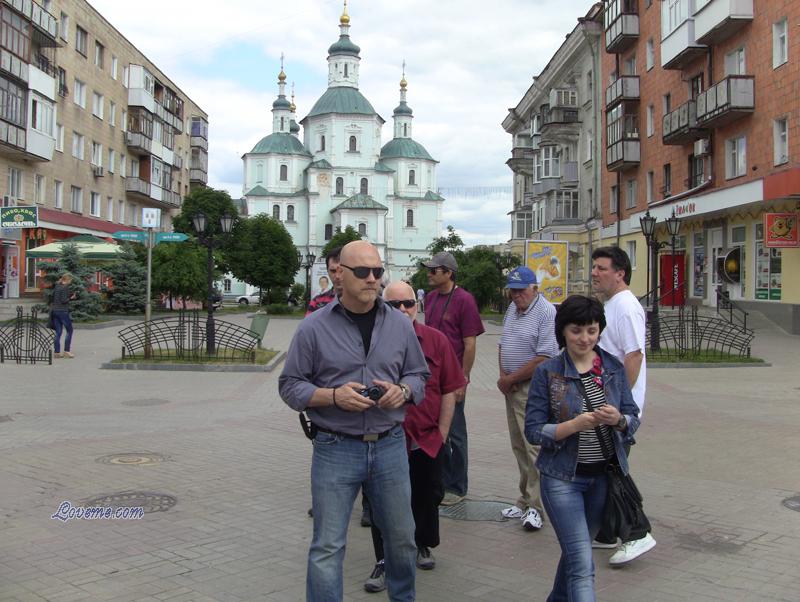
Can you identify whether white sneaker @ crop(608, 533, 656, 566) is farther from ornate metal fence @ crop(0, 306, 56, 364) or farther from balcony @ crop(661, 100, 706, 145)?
balcony @ crop(661, 100, 706, 145)

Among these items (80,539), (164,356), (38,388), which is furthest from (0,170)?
(80,539)

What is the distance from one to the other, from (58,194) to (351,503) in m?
41.6

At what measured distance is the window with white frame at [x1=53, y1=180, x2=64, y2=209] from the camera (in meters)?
40.6

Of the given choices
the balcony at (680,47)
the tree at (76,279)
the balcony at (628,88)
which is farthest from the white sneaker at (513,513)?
the balcony at (628,88)

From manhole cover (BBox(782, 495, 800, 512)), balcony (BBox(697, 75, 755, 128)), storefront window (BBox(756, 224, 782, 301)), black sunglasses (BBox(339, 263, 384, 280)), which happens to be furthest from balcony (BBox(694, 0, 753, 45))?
black sunglasses (BBox(339, 263, 384, 280))

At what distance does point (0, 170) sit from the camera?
35.1m

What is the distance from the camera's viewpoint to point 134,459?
8.01m

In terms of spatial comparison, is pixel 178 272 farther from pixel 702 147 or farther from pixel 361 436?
pixel 361 436

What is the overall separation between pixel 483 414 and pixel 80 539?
6.69 metres

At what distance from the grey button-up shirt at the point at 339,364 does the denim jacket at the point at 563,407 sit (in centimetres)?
58

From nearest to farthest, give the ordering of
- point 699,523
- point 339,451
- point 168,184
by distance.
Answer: point 339,451, point 699,523, point 168,184

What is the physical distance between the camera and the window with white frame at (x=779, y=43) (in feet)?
83.1

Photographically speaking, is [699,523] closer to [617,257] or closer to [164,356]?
[617,257]

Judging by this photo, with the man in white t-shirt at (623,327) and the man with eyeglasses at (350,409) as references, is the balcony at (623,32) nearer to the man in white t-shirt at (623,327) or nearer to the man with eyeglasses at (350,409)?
the man in white t-shirt at (623,327)
